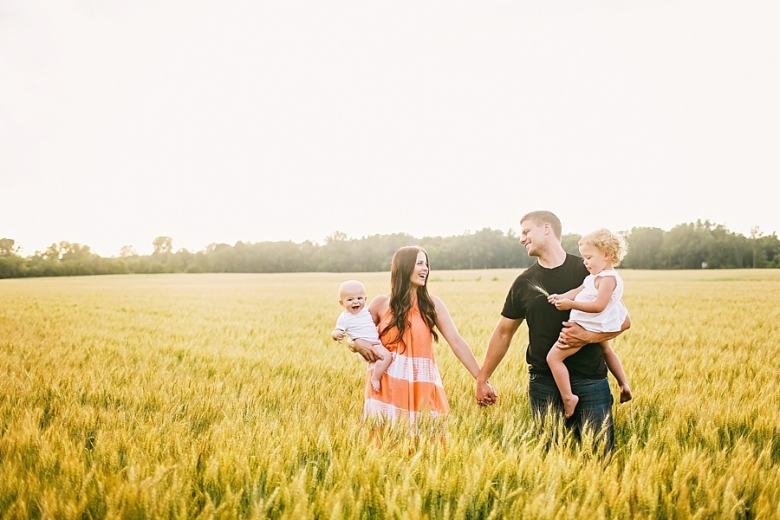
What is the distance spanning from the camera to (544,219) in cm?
349

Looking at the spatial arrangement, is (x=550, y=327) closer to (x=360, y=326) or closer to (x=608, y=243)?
(x=608, y=243)

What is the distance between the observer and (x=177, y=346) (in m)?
7.59

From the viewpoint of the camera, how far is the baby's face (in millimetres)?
3598

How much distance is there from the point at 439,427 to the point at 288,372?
11.7 ft

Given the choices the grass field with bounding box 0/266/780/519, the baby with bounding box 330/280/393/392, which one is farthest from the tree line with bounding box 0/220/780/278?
the baby with bounding box 330/280/393/392

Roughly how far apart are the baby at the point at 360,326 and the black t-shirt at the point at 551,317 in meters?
1.11

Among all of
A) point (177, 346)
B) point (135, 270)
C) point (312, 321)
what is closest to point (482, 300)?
point (312, 321)

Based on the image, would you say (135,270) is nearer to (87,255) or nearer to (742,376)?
(87,255)

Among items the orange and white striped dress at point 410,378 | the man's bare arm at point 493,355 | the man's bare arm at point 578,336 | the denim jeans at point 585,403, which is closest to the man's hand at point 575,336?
the man's bare arm at point 578,336

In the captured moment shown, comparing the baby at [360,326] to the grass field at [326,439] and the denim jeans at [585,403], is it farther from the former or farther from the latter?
the denim jeans at [585,403]

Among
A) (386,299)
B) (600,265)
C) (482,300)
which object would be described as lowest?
(482,300)

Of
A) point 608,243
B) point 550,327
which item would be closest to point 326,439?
point 550,327

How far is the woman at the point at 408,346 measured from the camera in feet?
11.6

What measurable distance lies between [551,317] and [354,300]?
1477 mm
